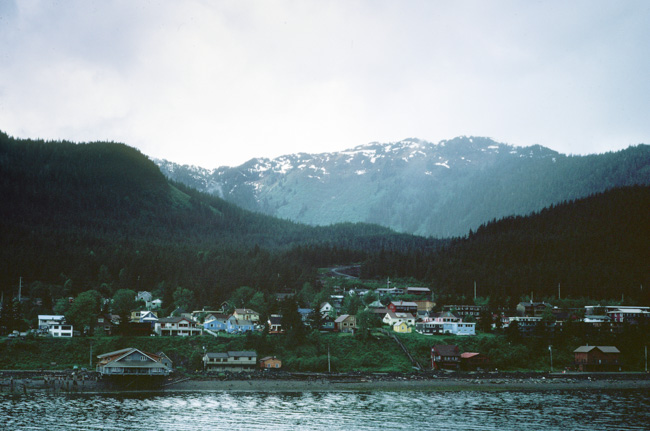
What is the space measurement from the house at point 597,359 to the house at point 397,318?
31.6 m

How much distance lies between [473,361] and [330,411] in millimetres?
39746

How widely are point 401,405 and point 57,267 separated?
108 metres

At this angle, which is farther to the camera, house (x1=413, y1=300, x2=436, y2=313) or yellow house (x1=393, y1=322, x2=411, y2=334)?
house (x1=413, y1=300, x2=436, y2=313)

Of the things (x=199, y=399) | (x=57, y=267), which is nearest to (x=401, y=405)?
(x=199, y=399)

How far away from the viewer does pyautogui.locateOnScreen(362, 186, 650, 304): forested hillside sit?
146000 mm

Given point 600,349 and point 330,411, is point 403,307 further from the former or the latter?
point 330,411

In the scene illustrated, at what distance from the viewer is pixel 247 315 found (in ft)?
385

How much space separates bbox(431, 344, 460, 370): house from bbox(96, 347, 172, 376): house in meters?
39.6

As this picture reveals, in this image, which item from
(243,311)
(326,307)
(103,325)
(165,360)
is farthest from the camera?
(326,307)

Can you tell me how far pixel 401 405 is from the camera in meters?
66.6

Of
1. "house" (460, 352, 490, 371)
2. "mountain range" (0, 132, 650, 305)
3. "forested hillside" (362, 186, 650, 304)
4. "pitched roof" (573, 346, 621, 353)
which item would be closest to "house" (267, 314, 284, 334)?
"mountain range" (0, 132, 650, 305)

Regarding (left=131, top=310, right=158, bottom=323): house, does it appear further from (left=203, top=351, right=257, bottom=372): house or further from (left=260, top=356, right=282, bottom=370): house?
(left=260, top=356, right=282, bottom=370): house

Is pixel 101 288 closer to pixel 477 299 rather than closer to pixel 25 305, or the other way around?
pixel 25 305

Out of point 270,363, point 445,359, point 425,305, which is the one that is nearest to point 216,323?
point 270,363
